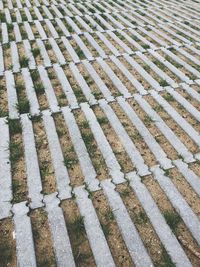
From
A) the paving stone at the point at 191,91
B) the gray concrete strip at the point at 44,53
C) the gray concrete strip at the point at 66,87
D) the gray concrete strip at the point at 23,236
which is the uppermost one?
the paving stone at the point at 191,91

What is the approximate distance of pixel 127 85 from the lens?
610 cm

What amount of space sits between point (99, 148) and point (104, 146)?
0.26 ft

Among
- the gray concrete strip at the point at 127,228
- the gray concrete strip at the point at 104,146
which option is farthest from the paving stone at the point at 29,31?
the gray concrete strip at the point at 127,228

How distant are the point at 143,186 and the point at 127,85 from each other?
8.52 ft

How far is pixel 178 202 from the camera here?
12.6ft

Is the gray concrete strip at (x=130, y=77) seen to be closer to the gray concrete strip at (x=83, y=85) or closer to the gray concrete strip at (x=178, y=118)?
the gray concrete strip at (x=178, y=118)

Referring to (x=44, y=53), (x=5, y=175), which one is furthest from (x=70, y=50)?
(x=5, y=175)

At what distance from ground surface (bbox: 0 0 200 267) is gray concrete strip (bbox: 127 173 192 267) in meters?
0.01

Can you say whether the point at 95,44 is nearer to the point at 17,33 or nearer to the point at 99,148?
the point at 17,33

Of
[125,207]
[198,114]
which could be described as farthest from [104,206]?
[198,114]

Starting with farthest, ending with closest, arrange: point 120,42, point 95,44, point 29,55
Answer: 1. point 120,42
2. point 95,44
3. point 29,55

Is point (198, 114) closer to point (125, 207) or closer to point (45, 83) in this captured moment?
point (125, 207)

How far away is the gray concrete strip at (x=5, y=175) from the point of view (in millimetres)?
3756

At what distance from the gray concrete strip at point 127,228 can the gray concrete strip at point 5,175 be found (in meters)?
1.16
